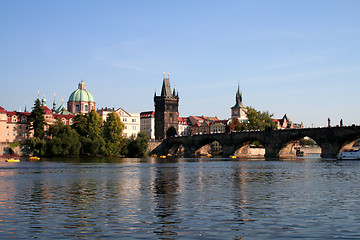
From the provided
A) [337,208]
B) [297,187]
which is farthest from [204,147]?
[337,208]

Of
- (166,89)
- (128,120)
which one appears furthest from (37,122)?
(166,89)

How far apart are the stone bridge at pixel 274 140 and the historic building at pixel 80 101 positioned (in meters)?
41.2

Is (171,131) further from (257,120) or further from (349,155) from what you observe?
(349,155)

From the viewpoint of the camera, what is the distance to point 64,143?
113 metres

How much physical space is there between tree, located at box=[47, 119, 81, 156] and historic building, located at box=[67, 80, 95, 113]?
69.8 meters

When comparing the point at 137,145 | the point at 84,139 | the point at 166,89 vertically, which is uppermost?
the point at 166,89

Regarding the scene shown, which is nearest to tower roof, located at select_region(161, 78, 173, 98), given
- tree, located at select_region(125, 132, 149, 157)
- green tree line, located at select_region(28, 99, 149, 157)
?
green tree line, located at select_region(28, 99, 149, 157)

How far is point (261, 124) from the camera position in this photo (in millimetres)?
153875

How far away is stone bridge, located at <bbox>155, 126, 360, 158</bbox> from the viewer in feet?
339

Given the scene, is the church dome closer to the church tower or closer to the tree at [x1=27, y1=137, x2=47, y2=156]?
the church tower

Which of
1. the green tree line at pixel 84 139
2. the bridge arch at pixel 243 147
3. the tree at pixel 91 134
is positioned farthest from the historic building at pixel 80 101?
the bridge arch at pixel 243 147

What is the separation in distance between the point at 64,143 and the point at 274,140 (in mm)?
52972

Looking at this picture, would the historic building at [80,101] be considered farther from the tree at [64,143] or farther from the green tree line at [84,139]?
the tree at [64,143]

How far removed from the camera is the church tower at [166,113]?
184250mm
